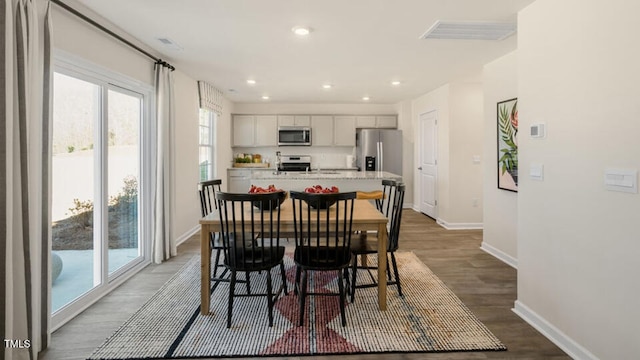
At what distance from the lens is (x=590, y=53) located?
1911 millimetres

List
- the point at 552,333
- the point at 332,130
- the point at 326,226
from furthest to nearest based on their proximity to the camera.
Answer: the point at 332,130 → the point at 326,226 → the point at 552,333

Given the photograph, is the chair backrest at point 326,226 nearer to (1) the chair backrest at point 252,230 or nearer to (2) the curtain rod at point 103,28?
(1) the chair backrest at point 252,230

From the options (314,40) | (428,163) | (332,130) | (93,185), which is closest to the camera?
(93,185)

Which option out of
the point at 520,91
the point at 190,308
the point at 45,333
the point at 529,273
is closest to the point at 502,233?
the point at 529,273

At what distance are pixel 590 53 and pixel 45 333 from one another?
3.73m

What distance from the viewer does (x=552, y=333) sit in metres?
2.22

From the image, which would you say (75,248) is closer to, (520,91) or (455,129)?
(520,91)

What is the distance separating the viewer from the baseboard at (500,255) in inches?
144

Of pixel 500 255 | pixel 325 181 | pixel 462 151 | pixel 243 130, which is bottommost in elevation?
pixel 500 255

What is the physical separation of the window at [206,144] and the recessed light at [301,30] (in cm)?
305

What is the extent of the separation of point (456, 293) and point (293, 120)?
17.1 ft

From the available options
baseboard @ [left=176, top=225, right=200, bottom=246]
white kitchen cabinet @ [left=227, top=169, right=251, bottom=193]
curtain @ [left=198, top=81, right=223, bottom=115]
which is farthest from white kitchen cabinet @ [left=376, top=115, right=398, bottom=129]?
baseboard @ [left=176, top=225, right=200, bottom=246]

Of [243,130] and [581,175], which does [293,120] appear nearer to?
[243,130]

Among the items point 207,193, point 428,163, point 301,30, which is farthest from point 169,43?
point 428,163
